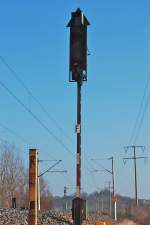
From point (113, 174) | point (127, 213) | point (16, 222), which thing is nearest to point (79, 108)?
point (16, 222)

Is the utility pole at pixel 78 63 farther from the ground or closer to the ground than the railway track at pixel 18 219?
farther from the ground

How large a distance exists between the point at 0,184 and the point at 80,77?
309ft

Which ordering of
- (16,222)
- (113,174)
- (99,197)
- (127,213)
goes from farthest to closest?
(99,197), (127,213), (113,174), (16,222)

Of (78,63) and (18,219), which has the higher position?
(78,63)

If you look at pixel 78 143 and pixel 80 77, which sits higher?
pixel 80 77

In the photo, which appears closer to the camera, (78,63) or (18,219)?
(78,63)

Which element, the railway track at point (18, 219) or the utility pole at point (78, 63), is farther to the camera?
the railway track at point (18, 219)

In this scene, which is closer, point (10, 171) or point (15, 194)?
point (10, 171)

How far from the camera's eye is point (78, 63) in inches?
538

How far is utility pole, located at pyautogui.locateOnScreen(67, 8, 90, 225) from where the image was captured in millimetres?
13672

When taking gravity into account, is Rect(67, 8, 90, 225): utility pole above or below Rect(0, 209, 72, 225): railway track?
above

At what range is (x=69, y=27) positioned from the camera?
14.1 meters

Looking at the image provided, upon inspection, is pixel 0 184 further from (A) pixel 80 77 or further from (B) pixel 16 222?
(A) pixel 80 77

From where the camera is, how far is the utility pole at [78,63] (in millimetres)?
13672
